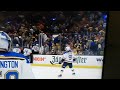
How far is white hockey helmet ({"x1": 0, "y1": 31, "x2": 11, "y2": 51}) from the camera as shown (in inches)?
65.9

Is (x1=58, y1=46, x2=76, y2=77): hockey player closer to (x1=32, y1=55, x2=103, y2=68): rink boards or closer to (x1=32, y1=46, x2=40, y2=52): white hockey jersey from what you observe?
(x1=32, y1=55, x2=103, y2=68): rink boards

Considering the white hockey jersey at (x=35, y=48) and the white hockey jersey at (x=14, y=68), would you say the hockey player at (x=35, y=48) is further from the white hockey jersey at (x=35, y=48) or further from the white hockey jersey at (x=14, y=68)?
the white hockey jersey at (x=14, y=68)

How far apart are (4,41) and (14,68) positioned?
0.22 m

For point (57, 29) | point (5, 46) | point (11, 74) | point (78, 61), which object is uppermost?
point (57, 29)

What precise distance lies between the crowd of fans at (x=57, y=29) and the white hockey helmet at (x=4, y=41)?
0.03m

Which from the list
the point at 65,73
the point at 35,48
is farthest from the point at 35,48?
the point at 65,73

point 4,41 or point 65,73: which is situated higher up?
point 4,41

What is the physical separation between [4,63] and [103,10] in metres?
0.81

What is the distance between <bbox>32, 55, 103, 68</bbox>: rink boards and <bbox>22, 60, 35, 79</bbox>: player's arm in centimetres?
5

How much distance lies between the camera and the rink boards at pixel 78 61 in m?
1.72

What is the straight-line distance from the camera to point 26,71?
1.75m

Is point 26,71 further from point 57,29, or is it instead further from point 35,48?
point 57,29

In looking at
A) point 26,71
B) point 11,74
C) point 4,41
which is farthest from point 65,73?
point 4,41

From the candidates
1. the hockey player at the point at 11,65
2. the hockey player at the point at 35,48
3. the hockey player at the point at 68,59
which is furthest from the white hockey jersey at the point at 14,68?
the hockey player at the point at 68,59
